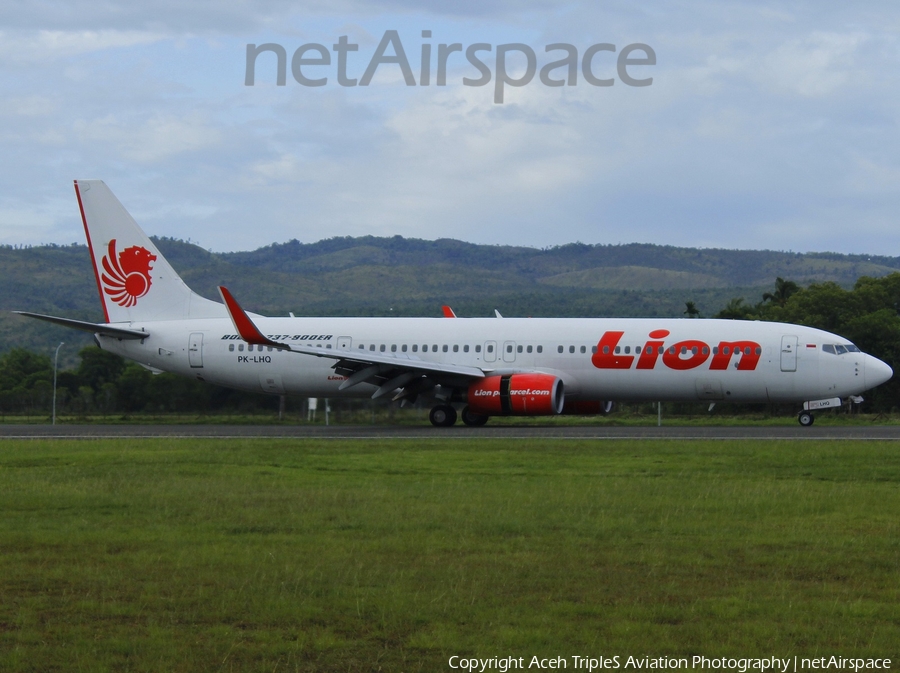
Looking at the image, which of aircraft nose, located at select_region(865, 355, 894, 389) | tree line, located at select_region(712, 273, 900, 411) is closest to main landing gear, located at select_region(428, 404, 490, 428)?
aircraft nose, located at select_region(865, 355, 894, 389)

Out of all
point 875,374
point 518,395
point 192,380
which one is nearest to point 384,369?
point 518,395

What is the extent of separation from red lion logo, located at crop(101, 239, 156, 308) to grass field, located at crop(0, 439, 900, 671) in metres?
21.1

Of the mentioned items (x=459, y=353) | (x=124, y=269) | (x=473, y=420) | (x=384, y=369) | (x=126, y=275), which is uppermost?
(x=124, y=269)

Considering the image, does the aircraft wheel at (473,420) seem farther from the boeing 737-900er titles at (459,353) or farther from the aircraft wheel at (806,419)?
the aircraft wheel at (806,419)

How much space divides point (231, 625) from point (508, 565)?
330cm

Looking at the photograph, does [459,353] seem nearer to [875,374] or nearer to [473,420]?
[473,420]

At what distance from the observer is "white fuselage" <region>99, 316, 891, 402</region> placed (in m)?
34.2

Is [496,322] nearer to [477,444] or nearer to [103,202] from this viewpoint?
[477,444]

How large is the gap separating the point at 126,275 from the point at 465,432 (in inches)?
606

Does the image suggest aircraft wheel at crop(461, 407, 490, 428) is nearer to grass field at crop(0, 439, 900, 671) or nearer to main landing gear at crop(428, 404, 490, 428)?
main landing gear at crop(428, 404, 490, 428)

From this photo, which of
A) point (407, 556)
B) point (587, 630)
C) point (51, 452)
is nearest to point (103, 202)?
point (51, 452)

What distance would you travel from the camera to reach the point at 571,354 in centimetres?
3566

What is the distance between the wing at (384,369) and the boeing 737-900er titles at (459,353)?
0.15 ft

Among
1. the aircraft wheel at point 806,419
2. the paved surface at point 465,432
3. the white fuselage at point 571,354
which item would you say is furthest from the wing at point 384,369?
the aircraft wheel at point 806,419
